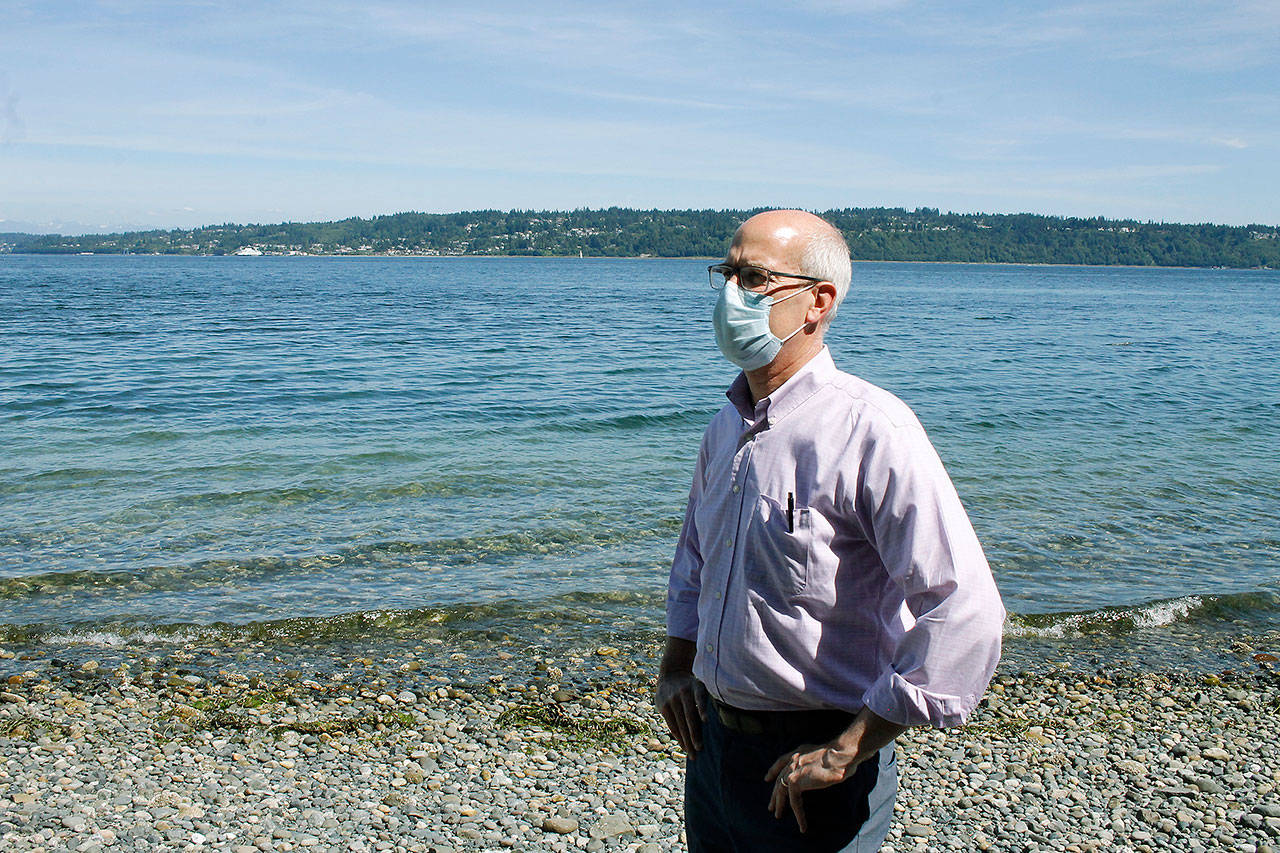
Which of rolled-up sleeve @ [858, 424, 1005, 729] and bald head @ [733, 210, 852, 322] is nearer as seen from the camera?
rolled-up sleeve @ [858, 424, 1005, 729]

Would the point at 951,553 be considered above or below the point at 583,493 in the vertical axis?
above

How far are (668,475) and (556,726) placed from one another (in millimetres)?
9673

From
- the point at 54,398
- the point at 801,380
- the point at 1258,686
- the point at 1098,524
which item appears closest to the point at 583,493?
the point at 1098,524

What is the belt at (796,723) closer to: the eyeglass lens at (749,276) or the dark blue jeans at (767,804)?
the dark blue jeans at (767,804)

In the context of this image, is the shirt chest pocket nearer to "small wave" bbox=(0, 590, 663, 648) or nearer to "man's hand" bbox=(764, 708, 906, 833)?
"man's hand" bbox=(764, 708, 906, 833)

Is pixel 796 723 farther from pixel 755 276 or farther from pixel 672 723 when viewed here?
pixel 755 276

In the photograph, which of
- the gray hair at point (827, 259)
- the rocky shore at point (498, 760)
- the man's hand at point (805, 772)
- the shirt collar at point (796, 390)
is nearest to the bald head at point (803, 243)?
the gray hair at point (827, 259)

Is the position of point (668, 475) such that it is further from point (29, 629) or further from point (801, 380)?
point (801, 380)

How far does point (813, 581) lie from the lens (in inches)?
106

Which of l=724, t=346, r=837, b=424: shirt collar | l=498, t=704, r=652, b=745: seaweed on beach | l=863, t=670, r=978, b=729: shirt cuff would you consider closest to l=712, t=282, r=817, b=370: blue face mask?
l=724, t=346, r=837, b=424: shirt collar

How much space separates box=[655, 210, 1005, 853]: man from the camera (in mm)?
2500

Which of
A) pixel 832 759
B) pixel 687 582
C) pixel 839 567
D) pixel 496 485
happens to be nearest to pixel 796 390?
pixel 839 567

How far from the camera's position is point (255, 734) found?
6.51 metres

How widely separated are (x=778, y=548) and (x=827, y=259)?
0.84m
